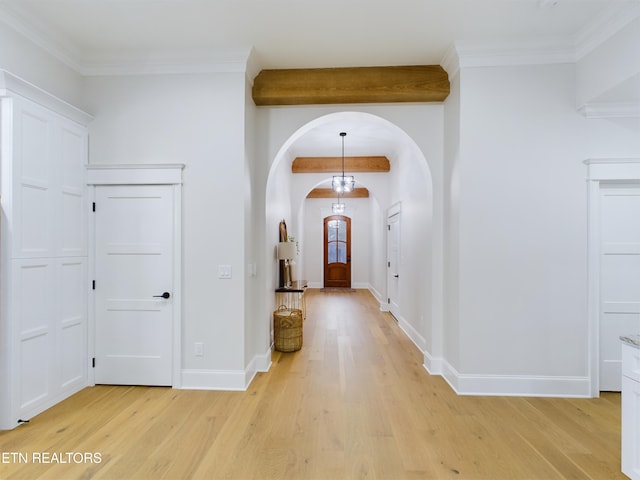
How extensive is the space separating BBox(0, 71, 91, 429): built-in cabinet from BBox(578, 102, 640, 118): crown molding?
4.81 m

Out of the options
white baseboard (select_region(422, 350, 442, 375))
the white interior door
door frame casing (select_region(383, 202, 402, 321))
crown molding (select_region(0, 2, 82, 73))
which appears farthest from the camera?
the white interior door

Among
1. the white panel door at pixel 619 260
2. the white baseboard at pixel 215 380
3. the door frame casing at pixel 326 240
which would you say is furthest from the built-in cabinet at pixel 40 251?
the door frame casing at pixel 326 240

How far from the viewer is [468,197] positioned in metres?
3.13

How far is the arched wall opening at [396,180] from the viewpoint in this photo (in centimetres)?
361

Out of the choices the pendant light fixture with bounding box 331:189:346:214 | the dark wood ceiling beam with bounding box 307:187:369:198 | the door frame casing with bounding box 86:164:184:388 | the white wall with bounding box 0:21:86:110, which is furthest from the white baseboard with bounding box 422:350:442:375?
the dark wood ceiling beam with bounding box 307:187:369:198

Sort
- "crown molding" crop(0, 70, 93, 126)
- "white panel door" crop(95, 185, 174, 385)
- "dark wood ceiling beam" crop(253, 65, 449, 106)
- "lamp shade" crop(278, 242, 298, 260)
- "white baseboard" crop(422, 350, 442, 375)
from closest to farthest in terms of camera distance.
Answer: "crown molding" crop(0, 70, 93, 126), "white panel door" crop(95, 185, 174, 385), "dark wood ceiling beam" crop(253, 65, 449, 106), "white baseboard" crop(422, 350, 442, 375), "lamp shade" crop(278, 242, 298, 260)

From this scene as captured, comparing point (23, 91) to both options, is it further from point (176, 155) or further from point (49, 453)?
point (49, 453)

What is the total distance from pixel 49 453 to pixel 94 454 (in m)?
0.31

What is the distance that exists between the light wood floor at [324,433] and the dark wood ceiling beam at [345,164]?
445cm

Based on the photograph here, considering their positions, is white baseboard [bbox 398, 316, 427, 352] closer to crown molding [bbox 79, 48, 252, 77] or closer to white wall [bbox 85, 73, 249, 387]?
white wall [bbox 85, 73, 249, 387]

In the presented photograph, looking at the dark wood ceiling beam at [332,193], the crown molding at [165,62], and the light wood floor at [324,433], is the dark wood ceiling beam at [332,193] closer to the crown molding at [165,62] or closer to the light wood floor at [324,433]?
the crown molding at [165,62]

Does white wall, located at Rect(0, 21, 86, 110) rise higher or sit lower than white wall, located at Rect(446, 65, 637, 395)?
higher

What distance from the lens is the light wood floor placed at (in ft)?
6.81

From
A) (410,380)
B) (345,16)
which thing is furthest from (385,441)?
(345,16)
